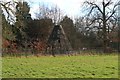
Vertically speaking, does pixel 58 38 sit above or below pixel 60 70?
above

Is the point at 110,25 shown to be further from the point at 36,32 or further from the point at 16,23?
the point at 16,23

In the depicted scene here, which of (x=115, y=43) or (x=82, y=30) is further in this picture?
(x=82, y=30)

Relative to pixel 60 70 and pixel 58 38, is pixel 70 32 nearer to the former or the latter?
pixel 58 38

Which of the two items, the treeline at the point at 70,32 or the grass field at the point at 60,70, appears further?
the treeline at the point at 70,32

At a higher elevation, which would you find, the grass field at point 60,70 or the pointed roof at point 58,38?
the pointed roof at point 58,38

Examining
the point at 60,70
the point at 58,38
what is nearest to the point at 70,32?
the point at 58,38

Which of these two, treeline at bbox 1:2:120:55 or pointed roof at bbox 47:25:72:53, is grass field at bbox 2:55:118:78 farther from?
pointed roof at bbox 47:25:72:53

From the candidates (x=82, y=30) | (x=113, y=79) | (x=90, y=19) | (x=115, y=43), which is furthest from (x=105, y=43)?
(x=113, y=79)

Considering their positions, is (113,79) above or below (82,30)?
below

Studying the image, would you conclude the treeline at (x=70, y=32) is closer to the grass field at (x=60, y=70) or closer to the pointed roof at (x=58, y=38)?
the pointed roof at (x=58, y=38)

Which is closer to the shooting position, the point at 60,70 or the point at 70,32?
the point at 60,70

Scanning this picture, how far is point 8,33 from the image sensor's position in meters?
26.2

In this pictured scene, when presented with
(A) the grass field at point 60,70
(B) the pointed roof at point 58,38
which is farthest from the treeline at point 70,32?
(A) the grass field at point 60,70

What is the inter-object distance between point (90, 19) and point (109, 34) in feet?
12.6
